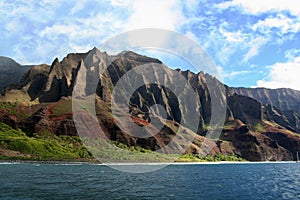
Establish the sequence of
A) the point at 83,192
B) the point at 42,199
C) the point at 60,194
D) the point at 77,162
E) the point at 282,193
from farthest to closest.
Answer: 1. the point at 77,162
2. the point at 282,193
3. the point at 83,192
4. the point at 60,194
5. the point at 42,199

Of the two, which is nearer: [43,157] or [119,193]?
[119,193]

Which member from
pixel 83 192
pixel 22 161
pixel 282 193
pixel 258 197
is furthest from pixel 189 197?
pixel 22 161

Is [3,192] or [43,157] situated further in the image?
[43,157]

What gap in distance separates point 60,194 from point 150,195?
15951 mm

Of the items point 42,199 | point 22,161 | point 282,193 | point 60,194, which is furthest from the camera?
point 22,161

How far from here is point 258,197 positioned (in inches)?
2517

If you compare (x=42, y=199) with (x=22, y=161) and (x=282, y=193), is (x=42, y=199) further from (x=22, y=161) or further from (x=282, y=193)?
(x=22, y=161)

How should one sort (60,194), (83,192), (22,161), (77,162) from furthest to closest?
(77,162) → (22,161) → (83,192) → (60,194)

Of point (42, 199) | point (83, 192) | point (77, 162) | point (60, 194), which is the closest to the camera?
point (42, 199)

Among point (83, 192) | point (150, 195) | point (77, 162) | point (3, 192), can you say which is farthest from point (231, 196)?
point (77, 162)

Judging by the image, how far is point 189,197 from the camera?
60156 millimetres

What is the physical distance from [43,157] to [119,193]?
15086 cm

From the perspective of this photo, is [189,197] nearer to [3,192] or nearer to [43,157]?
[3,192]

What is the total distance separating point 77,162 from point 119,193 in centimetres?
14209
